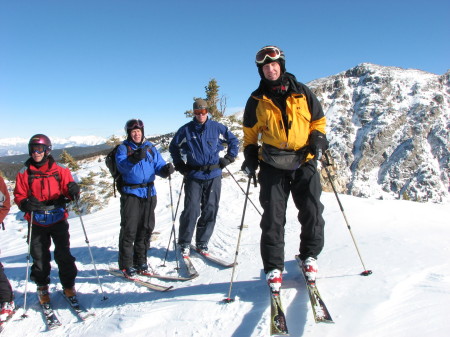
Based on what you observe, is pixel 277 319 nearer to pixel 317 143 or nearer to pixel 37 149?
pixel 317 143

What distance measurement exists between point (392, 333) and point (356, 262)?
61.7 inches

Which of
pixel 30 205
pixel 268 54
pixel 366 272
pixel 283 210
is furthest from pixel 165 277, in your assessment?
pixel 268 54

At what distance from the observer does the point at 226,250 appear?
18.9 ft

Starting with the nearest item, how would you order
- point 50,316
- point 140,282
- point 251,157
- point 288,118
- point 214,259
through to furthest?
point 288,118 < point 251,157 < point 50,316 < point 140,282 < point 214,259

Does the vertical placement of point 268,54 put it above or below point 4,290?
above

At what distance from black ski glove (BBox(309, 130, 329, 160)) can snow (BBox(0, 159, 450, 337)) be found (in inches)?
61.2

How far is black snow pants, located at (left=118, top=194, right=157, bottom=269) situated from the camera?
4.71m

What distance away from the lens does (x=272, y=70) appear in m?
3.26

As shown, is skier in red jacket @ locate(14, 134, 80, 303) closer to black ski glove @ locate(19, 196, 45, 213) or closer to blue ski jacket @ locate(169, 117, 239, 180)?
black ski glove @ locate(19, 196, 45, 213)

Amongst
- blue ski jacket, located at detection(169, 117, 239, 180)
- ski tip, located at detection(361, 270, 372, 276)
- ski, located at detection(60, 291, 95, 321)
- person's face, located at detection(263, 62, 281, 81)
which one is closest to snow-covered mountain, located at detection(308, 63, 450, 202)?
blue ski jacket, located at detection(169, 117, 239, 180)

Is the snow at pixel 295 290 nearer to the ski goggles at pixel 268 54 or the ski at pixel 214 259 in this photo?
the ski at pixel 214 259

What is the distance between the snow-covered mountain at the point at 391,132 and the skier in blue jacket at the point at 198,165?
76.8 m

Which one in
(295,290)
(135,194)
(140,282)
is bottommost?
(140,282)

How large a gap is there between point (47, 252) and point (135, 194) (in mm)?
1594
